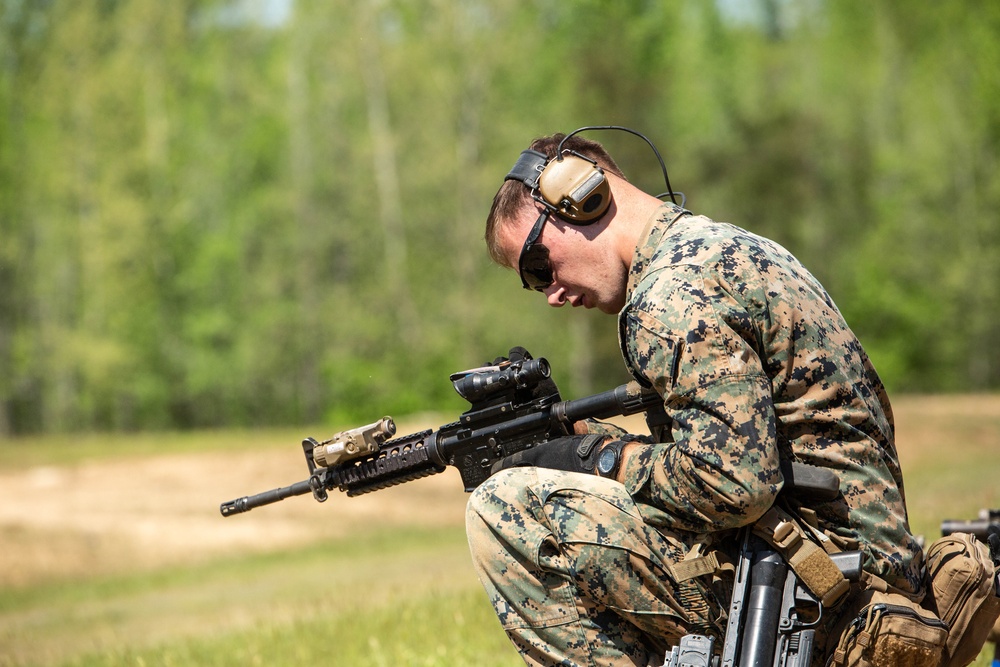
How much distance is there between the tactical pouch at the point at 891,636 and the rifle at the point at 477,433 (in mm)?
1021

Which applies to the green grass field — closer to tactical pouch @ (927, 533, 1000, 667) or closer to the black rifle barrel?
the black rifle barrel

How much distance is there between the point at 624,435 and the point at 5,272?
48.0 metres

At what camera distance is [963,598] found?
3963mm

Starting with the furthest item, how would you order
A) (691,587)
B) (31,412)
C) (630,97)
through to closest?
(31,412) < (630,97) < (691,587)

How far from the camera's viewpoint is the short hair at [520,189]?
4.34 metres

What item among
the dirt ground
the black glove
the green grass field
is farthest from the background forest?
the black glove

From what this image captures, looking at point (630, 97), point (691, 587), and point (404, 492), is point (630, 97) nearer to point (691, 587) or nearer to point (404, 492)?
point (404, 492)

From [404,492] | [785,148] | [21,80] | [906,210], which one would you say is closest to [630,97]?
[785,148]

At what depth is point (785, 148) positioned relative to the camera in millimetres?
42281

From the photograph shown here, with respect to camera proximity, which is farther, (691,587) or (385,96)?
(385,96)

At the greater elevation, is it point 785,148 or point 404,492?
point 785,148

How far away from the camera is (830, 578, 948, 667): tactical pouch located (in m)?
3.68

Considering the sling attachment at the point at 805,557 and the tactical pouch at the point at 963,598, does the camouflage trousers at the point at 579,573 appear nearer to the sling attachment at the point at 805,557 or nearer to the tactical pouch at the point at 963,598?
the sling attachment at the point at 805,557

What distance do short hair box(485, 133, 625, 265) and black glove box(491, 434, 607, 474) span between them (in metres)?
0.75
